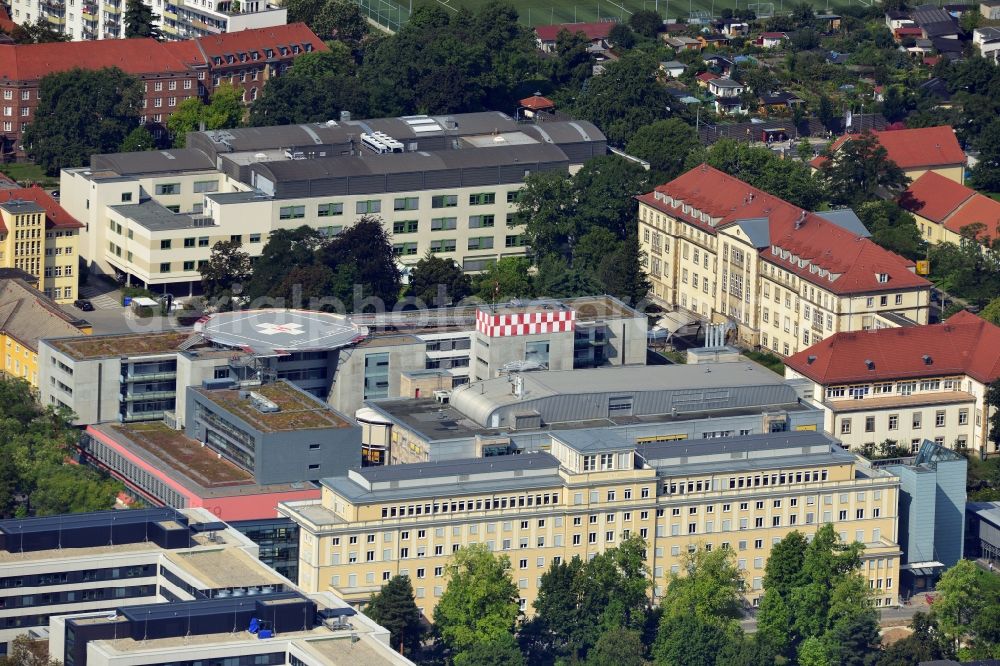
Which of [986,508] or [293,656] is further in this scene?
[986,508]

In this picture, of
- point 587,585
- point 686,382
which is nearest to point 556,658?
point 587,585

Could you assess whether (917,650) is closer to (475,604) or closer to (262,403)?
(475,604)

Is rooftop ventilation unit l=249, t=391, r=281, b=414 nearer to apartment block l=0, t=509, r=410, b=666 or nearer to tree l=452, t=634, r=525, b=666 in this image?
apartment block l=0, t=509, r=410, b=666

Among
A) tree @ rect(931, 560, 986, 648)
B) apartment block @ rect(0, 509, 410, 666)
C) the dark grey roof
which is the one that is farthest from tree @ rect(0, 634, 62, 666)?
tree @ rect(931, 560, 986, 648)

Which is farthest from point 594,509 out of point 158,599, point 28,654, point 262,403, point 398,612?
point 28,654

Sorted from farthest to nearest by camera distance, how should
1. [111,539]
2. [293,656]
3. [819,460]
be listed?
1. [819,460]
2. [111,539]
3. [293,656]

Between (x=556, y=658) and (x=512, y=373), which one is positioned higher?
(x=512, y=373)

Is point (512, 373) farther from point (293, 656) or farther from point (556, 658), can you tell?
point (293, 656)
